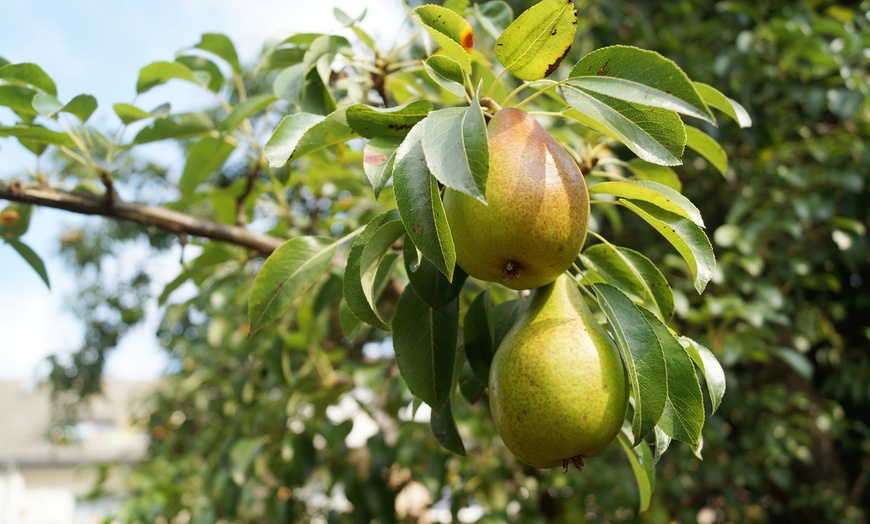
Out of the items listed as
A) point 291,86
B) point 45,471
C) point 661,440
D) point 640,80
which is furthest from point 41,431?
point 640,80

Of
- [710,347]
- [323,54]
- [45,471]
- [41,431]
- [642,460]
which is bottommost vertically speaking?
[45,471]

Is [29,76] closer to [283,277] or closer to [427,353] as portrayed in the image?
[283,277]

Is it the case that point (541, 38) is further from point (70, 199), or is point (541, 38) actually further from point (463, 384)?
point (70, 199)

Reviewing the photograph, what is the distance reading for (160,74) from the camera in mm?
1390

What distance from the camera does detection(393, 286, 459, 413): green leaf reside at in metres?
0.86

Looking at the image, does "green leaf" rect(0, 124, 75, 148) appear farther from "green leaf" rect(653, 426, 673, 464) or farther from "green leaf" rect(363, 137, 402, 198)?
"green leaf" rect(653, 426, 673, 464)

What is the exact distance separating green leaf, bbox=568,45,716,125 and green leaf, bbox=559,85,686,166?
0.02 meters

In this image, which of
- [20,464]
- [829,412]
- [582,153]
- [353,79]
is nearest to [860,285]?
[829,412]

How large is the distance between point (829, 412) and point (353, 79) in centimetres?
259

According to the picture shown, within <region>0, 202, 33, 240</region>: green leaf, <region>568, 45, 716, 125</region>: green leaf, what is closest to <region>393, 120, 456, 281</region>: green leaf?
<region>568, 45, 716, 125</region>: green leaf

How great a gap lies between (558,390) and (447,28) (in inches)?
19.1

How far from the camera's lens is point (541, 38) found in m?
0.80

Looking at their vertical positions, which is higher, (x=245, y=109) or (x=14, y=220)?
(x=245, y=109)

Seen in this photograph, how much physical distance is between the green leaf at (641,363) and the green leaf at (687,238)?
0.28 ft
